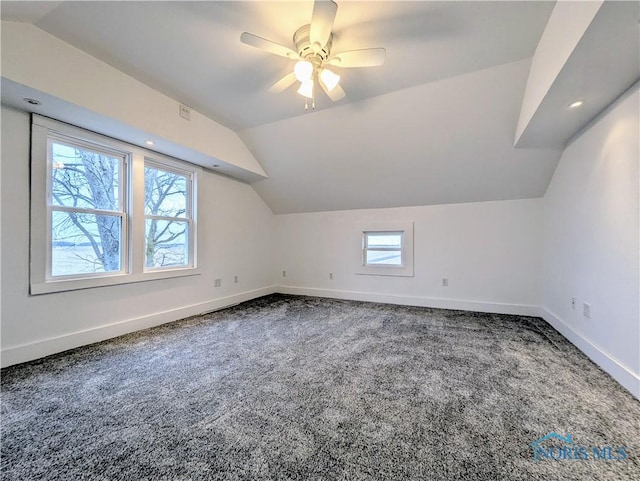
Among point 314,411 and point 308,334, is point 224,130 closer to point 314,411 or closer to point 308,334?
point 308,334

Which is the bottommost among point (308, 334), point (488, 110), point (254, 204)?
point (308, 334)

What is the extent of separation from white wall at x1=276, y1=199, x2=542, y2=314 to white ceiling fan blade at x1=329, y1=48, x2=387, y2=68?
2.91 meters

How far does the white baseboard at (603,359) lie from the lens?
1823 millimetres

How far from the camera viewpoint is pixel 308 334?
10.0 feet

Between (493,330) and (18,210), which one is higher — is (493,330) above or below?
below

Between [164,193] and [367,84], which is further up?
[367,84]

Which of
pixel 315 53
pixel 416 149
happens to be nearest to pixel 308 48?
pixel 315 53

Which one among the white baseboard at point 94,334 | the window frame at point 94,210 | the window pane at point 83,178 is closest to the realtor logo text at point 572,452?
the white baseboard at point 94,334

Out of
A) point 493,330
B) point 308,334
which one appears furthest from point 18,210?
point 493,330

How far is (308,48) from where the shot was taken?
197 cm

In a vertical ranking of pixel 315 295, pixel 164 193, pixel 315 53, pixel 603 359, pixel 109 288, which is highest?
pixel 315 53

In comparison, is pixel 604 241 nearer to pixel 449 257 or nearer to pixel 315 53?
pixel 449 257

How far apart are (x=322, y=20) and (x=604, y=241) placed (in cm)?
283

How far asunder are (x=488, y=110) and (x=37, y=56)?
4.07 meters
